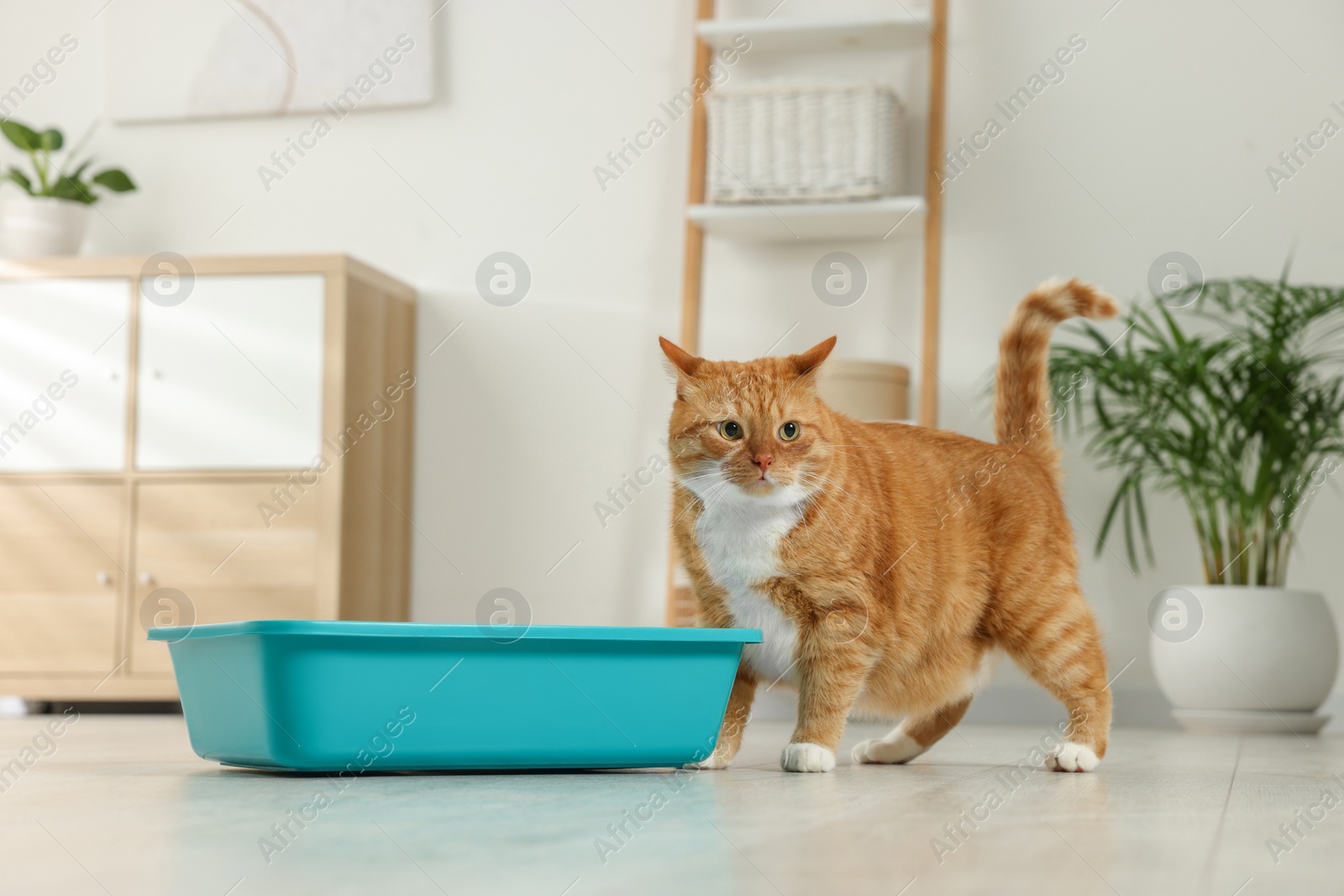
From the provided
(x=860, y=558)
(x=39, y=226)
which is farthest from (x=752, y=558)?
(x=39, y=226)

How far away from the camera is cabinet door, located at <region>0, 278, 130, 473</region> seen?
297cm

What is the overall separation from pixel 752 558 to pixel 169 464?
1916mm

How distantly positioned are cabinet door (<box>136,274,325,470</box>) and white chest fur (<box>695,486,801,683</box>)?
1.62 metres

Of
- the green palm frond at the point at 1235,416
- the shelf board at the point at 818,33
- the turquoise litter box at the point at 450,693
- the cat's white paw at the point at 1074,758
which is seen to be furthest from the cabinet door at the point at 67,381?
the cat's white paw at the point at 1074,758

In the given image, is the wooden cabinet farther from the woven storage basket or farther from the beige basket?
the beige basket

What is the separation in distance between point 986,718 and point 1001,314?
940 millimetres

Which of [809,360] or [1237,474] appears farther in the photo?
[1237,474]

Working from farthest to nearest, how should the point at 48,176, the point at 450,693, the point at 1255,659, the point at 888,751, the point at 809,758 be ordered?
the point at 48,176 → the point at 1255,659 → the point at 888,751 → the point at 809,758 → the point at 450,693

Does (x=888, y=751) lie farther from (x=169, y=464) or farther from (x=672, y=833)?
(x=169, y=464)

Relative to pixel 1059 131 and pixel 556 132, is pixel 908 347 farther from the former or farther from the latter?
pixel 556 132

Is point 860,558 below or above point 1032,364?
below

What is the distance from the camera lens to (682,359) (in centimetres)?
153

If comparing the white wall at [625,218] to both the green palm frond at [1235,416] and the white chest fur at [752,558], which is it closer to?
the green palm frond at [1235,416]

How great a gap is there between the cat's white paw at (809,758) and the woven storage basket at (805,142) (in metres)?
1.68
